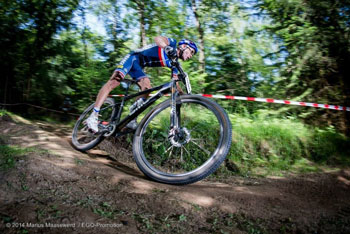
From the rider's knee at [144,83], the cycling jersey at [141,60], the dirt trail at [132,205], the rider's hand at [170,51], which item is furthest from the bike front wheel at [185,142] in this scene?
the cycling jersey at [141,60]

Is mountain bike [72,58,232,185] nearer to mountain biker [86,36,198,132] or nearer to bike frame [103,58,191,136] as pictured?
bike frame [103,58,191,136]

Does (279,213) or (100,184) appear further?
(100,184)

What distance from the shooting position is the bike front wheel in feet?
8.30

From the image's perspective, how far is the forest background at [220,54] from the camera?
5883mm

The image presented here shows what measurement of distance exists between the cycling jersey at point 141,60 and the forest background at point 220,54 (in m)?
2.40

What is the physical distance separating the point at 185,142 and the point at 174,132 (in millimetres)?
180

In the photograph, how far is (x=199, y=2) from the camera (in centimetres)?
802

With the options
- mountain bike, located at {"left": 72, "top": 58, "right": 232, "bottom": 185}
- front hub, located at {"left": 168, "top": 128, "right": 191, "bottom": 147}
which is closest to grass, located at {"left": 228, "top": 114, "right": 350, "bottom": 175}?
mountain bike, located at {"left": 72, "top": 58, "right": 232, "bottom": 185}

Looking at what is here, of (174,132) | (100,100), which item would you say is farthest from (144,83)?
(174,132)

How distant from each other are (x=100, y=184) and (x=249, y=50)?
7.26 meters

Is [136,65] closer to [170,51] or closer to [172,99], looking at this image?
[170,51]

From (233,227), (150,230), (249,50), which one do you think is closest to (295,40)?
(249,50)

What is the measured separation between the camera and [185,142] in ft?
9.21

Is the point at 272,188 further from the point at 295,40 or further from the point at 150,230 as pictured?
the point at 295,40
